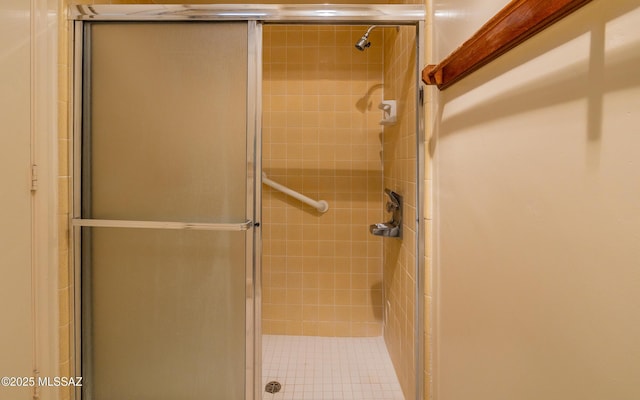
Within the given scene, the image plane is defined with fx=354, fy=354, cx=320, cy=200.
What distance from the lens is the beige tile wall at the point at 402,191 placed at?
1.50m

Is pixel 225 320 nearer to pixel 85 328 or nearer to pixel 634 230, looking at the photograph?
pixel 85 328

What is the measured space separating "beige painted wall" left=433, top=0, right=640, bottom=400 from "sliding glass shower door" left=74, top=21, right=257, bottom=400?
759 mm

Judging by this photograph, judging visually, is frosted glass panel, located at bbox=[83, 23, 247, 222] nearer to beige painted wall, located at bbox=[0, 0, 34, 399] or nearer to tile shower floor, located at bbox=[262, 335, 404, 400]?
beige painted wall, located at bbox=[0, 0, 34, 399]

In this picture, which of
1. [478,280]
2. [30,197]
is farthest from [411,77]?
[30,197]

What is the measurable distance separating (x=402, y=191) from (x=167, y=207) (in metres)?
1.05

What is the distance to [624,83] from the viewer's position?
465mm

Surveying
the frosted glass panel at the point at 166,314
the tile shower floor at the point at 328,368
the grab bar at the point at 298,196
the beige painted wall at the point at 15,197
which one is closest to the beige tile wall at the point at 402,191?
the tile shower floor at the point at 328,368

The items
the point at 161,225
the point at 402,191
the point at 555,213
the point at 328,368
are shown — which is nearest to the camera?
the point at 555,213

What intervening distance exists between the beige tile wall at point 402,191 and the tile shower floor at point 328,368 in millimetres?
101

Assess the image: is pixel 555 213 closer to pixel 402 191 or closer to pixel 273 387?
pixel 402 191

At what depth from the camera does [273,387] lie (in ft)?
5.82

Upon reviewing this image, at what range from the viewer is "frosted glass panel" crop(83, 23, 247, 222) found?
129 cm

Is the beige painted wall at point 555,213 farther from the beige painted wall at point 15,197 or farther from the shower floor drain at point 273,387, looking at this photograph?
the beige painted wall at point 15,197

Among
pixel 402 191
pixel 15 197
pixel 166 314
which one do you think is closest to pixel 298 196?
pixel 402 191
